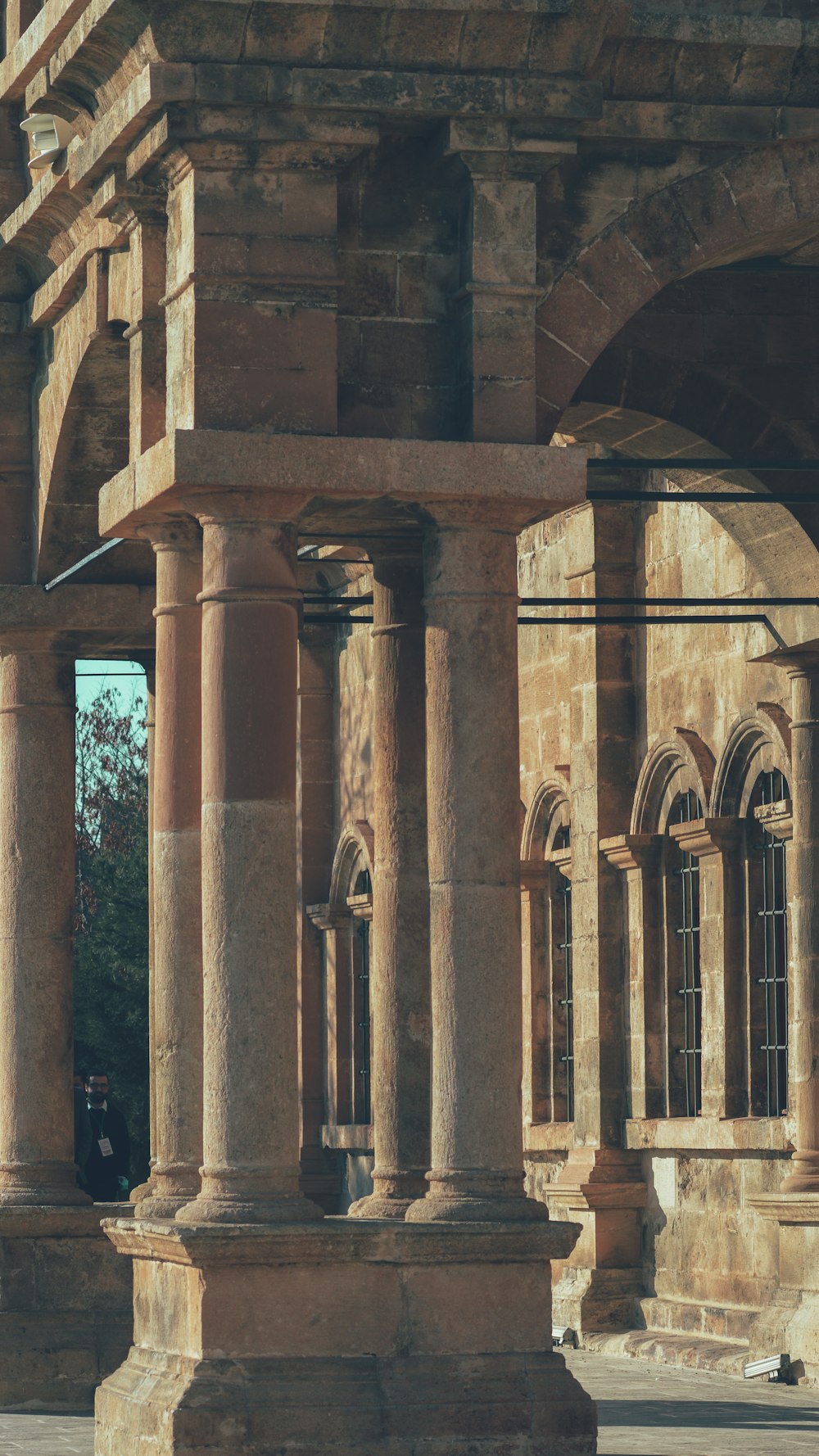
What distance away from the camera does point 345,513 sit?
12.7 meters

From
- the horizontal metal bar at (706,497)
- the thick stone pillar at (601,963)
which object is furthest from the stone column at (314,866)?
the horizontal metal bar at (706,497)

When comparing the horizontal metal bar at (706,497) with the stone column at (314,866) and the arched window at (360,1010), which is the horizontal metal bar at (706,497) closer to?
the arched window at (360,1010)

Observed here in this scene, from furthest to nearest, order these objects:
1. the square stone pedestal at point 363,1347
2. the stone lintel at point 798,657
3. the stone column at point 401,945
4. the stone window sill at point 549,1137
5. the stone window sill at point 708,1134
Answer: the stone window sill at point 549,1137
the stone window sill at point 708,1134
the stone lintel at point 798,657
the stone column at point 401,945
the square stone pedestal at point 363,1347

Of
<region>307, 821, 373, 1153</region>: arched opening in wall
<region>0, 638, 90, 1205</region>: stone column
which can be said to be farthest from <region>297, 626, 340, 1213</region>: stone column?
<region>0, 638, 90, 1205</region>: stone column

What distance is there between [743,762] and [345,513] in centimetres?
545

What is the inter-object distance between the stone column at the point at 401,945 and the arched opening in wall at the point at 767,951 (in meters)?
3.82

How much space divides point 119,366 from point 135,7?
124 inches

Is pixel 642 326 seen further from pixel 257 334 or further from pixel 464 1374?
pixel 464 1374

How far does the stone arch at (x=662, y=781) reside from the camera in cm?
1817

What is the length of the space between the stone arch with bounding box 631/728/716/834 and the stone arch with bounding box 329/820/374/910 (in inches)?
210

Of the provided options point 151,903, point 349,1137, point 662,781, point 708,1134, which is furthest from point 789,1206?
point 349,1137

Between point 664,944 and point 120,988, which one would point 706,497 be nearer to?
point 664,944

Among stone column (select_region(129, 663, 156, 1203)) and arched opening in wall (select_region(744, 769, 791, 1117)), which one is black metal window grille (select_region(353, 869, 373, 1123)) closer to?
stone column (select_region(129, 663, 156, 1203))

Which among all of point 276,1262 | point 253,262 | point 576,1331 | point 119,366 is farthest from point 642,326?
point 576,1331
